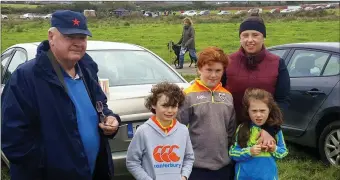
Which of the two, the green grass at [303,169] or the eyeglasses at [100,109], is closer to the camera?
the eyeglasses at [100,109]

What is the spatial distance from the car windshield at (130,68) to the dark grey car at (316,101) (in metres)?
1.75

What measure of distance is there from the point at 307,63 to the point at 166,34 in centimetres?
2707

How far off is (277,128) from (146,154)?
99cm

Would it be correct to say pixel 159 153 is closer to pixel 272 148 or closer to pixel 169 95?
pixel 169 95

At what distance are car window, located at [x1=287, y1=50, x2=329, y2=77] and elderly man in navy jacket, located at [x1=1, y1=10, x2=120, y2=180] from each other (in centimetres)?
389

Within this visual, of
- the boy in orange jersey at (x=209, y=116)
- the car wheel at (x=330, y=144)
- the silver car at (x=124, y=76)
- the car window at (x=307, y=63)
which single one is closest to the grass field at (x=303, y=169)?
the car wheel at (x=330, y=144)

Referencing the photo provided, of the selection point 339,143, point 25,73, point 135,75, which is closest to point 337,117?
point 339,143

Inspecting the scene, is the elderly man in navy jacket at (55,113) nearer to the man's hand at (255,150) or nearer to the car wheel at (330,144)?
the man's hand at (255,150)

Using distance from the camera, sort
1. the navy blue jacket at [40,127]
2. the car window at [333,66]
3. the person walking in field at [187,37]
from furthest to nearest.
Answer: the person walking in field at [187,37]
the car window at [333,66]
the navy blue jacket at [40,127]

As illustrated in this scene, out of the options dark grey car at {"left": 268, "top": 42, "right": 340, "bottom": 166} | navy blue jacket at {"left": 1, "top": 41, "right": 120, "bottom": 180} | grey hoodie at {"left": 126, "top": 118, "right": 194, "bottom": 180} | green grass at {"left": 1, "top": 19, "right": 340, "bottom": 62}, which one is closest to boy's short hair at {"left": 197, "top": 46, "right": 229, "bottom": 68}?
grey hoodie at {"left": 126, "top": 118, "right": 194, "bottom": 180}

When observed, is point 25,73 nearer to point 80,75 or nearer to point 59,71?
point 59,71

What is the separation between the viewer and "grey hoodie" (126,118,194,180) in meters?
3.13

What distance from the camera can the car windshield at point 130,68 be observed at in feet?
16.3

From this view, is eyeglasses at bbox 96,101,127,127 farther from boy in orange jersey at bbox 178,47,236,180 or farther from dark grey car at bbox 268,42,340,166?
dark grey car at bbox 268,42,340,166
